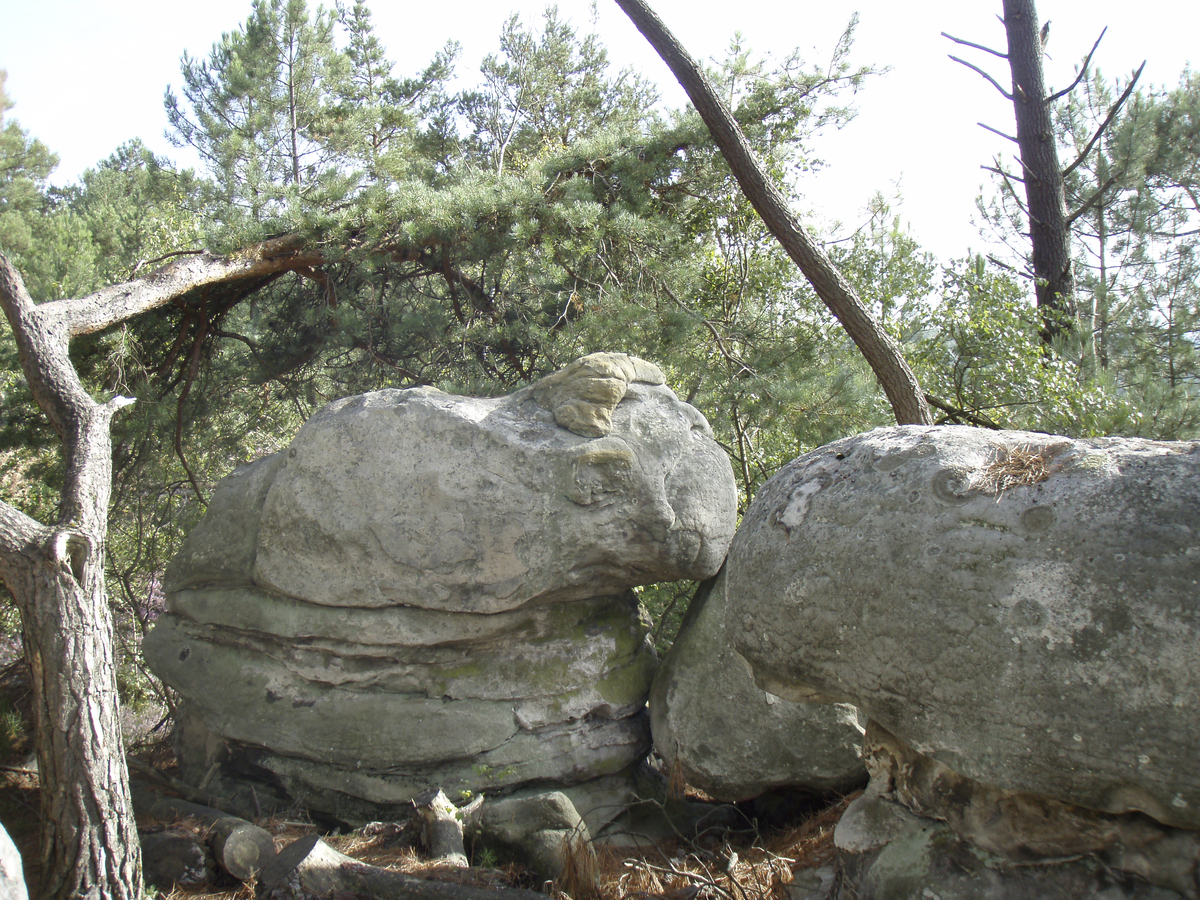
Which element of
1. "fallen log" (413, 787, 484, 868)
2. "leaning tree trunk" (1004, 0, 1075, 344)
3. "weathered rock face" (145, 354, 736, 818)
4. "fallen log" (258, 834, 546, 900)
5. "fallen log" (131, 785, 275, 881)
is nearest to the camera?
"fallen log" (258, 834, 546, 900)

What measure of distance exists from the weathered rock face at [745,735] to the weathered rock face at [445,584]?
1.72 feet

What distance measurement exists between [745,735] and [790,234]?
3655mm

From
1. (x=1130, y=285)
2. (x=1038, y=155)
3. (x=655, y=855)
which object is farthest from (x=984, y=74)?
(x=655, y=855)

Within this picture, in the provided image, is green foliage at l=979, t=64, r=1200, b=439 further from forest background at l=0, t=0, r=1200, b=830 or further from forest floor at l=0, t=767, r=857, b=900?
forest floor at l=0, t=767, r=857, b=900

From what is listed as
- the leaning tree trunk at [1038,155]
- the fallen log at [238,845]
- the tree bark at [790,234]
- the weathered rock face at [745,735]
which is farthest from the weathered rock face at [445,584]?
the leaning tree trunk at [1038,155]

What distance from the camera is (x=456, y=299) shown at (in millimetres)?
7488

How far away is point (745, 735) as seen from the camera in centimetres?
436

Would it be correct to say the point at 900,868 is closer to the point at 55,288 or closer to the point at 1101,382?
the point at 1101,382

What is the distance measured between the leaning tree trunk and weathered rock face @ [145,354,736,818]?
5.47 m

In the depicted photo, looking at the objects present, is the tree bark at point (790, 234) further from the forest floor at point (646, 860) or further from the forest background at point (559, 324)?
the forest floor at point (646, 860)

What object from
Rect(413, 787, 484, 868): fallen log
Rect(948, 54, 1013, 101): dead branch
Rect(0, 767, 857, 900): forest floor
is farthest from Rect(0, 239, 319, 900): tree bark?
Rect(948, 54, 1013, 101): dead branch

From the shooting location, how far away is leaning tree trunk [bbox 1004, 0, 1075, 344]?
27.3ft

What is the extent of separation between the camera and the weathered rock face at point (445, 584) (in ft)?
15.0

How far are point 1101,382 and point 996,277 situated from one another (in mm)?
1440
